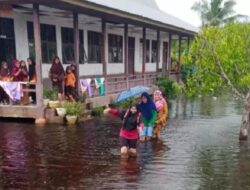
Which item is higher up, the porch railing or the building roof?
the building roof

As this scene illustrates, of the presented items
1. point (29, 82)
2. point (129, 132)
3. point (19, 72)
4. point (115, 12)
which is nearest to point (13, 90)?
point (29, 82)

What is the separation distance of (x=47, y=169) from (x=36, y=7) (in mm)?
7067

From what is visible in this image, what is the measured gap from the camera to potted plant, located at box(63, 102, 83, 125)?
560 inches

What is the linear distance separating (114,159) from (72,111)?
511 centimetres

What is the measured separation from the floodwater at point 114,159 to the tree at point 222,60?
4.52 ft

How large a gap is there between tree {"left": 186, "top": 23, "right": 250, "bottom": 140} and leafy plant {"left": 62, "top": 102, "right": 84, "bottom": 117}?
397cm

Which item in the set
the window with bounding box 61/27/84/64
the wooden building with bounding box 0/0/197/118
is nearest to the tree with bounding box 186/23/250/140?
the wooden building with bounding box 0/0/197/118

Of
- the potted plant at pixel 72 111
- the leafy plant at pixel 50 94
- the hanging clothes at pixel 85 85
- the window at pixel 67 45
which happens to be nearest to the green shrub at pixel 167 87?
the window at pixel 67 45

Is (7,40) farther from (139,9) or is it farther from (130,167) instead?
(130,167)

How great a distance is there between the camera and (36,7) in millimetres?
14055

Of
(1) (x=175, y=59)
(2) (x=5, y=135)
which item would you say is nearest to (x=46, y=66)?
(2) (x=5, y=135)

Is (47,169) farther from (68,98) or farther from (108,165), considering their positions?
(68,98)

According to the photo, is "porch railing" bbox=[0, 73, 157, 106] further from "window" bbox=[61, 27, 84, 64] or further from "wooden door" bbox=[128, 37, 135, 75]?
"wooden door" bbox=[128, 37, 135, 75]

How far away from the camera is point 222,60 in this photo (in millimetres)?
11992
